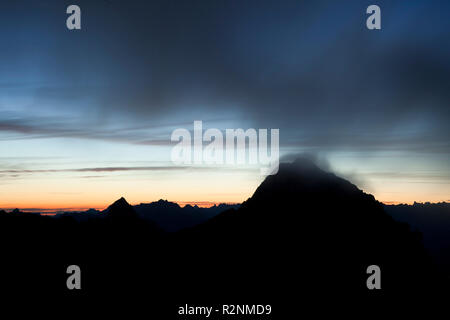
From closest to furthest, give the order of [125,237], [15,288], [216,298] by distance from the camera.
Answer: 1. [15,288]
2. [216,298]
3. [125,237]

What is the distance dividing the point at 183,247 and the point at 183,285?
40867 millimetres

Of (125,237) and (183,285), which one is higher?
(125,237)

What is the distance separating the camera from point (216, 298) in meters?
147

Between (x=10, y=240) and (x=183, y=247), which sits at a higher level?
(x=10, y=240)

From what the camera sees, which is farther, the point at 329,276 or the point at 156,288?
the point at 329,276
